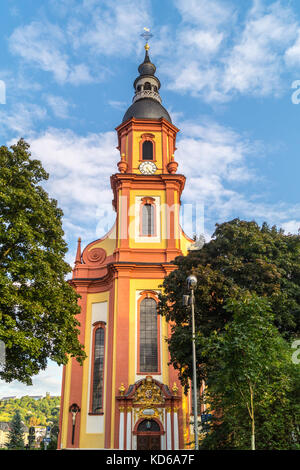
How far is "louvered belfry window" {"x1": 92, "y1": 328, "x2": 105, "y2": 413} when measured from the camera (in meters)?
27.1

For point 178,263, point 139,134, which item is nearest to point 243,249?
point 178,263

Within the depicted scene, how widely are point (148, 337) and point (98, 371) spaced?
3.98 m

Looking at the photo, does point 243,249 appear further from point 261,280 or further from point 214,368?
point 214,368

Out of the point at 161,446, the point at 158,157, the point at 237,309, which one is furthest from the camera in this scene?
the point at 158,157

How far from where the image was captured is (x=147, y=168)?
110 ft

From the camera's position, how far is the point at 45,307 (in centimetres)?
1662

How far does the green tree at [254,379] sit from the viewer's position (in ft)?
36.2

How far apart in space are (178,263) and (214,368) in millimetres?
6536

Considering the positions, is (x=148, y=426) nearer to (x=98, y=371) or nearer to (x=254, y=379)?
(x=98, y=371)

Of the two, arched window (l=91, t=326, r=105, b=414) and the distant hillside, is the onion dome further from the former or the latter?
the distant hillside

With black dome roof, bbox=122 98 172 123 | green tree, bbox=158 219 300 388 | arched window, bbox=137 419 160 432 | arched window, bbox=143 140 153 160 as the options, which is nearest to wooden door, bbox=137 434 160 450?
arched window, bbox=137 419 160 432

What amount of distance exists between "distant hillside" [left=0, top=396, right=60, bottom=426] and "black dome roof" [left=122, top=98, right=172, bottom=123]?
89.5 meters

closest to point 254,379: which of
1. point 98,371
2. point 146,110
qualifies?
point 98,371

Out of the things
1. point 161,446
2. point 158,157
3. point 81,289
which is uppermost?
point 158,157
